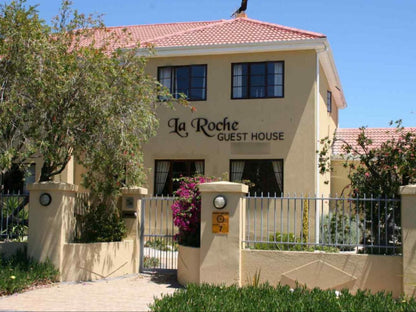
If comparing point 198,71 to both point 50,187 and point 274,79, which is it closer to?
point 274,79

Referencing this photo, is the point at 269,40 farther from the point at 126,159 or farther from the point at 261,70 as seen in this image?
the point at 126,159

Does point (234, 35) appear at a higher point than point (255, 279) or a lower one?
higher

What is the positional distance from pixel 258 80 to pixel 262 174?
10.5 ft

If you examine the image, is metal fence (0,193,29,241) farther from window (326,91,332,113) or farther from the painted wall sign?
window (326,91,332,113)

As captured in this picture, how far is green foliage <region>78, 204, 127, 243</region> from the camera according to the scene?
491 inches

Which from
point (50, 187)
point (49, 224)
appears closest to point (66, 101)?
point (50, 187)

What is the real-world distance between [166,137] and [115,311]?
10.6 m

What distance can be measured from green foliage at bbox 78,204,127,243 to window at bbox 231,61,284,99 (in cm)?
750

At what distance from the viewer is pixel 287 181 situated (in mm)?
17766

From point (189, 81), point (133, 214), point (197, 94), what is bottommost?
point (133, 214)

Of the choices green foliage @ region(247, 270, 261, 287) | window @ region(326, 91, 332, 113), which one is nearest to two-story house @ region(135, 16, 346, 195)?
window @ region(326, 91, 332, 113)

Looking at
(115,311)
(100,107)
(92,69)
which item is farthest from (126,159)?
(115,311)

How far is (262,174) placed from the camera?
1811cm

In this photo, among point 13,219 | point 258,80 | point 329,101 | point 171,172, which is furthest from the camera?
point 329,101
